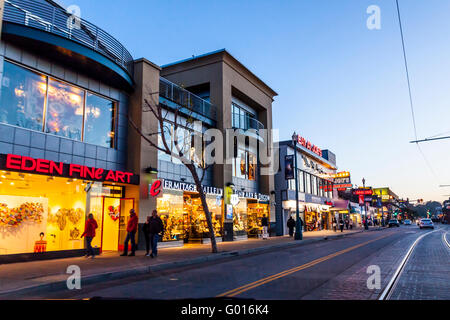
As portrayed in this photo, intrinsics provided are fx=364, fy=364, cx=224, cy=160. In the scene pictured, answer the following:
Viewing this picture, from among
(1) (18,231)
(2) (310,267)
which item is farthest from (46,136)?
(2) (310,267)

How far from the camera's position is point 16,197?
13.7 m

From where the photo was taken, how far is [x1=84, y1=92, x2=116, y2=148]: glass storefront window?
16.7 metres

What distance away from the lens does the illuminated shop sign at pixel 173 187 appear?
1823 cm

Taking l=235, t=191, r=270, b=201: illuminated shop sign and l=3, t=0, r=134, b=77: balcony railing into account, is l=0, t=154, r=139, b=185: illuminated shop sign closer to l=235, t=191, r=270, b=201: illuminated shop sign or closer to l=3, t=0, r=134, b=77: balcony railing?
l=3, t=0, r=134, b=77: balcony railing

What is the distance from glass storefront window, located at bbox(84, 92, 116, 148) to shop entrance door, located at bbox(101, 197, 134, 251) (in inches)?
111

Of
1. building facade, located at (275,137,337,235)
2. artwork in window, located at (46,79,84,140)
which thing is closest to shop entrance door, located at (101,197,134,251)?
artwork in window, located at (46,79,84,140)

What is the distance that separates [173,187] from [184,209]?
9.18ft

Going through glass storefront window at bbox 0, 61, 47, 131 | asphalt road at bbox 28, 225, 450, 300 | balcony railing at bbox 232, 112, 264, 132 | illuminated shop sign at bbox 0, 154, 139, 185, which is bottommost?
asphalt road at bbox 28, 225, 450, 300

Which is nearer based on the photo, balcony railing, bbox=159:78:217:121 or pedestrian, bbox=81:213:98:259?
pedestrian, bbox=81:213:98:259

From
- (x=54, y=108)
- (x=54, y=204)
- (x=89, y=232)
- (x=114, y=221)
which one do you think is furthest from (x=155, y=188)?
(x=54, y=108)

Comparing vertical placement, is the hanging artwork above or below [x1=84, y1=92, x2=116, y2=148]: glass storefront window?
below

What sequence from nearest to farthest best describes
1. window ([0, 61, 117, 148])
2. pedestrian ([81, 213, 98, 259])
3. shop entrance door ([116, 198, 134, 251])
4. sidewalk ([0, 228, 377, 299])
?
sidewalk ([0, 228, 377, 299]) < window ([0, 61, 117, 148]) < pedestrian ([81, 213, 98, 259]) < shop entrance door ([116, 198, 134, 251])

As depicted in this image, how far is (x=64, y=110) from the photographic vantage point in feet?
51.0

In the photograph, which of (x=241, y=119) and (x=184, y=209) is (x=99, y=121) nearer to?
(x=184, y=209)
